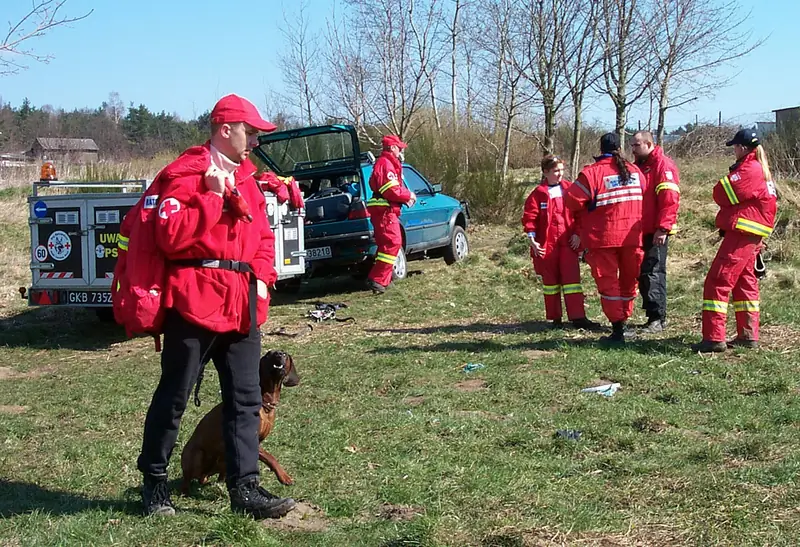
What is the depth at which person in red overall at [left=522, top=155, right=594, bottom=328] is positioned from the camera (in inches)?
348

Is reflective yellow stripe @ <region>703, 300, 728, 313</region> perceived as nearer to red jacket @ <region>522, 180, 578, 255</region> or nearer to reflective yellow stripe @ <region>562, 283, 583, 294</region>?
reflective yellow stripe @ <region>562, 283, 583, 294</region>

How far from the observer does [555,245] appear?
8.95 metres

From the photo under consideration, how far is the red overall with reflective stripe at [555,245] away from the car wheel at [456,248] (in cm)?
545

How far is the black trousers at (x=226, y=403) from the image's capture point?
3822mm

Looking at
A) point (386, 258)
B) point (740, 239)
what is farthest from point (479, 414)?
point (386, 258)

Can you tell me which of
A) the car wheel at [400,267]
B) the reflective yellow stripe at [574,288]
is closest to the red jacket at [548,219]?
the reflective yellow stripe at [574,288]

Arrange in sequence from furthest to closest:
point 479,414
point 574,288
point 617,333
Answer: point 574,288, point 617,333, point 479,414

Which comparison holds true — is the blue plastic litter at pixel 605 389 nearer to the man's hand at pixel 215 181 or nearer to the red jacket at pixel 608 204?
the red jacket at pixel 608 204

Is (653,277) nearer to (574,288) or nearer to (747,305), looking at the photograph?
(574,288)

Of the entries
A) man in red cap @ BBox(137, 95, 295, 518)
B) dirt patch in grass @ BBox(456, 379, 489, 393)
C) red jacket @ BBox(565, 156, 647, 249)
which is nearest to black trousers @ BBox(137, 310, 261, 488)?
man in red cap @ BBox(137, 95, 295, 518)

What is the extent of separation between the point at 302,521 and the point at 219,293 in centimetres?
115

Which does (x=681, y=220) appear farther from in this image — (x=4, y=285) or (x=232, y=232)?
(x=232, y=232)

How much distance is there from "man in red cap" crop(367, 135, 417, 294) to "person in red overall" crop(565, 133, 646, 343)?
3.80m

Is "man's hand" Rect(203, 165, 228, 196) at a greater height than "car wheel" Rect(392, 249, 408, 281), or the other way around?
"man's hand" Rect(203, 165, 228, 196)
